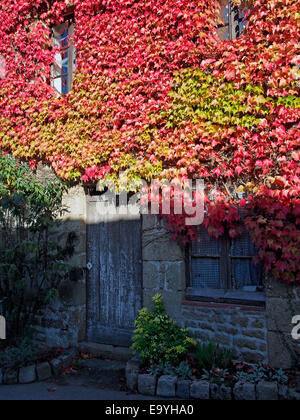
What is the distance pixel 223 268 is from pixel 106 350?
189 cm

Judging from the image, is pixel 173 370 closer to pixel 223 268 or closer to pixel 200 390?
pixel 200 390

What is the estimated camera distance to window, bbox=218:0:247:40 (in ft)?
13.3

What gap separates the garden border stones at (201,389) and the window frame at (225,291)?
0.86 meters

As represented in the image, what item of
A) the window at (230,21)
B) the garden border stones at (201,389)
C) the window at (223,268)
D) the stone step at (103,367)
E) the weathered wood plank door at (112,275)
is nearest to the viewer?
the garden border stones at (201,389)

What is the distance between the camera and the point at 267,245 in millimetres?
3305

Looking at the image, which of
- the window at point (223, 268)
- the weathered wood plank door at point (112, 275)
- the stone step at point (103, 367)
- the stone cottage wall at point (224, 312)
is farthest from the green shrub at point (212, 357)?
the weathered wood plank door at point (112, 275)

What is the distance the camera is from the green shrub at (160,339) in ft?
11.3

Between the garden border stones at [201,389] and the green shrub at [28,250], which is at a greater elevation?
the green shrub at [28,250]

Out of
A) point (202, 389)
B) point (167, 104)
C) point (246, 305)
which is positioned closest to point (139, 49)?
point (167, 104)

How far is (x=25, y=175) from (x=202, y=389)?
3689mm

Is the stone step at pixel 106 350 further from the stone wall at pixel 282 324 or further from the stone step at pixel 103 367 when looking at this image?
the stone wall at pixel 282 324

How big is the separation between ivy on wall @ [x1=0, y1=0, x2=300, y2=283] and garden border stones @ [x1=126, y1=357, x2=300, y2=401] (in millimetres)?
1025

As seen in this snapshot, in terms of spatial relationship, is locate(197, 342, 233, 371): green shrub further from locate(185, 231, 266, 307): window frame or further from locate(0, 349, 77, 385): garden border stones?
locate(0, 349, 77, 385): garden border stones

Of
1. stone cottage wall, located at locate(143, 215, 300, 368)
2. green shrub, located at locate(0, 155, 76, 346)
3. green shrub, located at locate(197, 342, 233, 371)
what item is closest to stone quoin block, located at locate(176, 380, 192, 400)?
green shrub, located at locate(197, 342, 233, 371)
